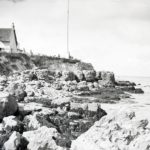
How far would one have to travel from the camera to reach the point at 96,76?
5297 centimetres

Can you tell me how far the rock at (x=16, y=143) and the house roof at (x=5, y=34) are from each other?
4943 centimetres

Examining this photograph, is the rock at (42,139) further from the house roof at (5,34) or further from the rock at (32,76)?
the house roof at (5,34)

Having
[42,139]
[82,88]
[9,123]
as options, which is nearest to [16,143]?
[42,139]

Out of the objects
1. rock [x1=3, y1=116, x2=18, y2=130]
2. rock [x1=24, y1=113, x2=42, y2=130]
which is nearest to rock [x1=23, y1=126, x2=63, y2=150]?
rock [x1=3, y1=116, x2=18, y2=130]

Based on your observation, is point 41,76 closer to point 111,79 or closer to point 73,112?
point 111,79

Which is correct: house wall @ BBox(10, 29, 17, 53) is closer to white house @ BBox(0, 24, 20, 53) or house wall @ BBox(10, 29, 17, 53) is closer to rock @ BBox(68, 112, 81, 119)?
white house @ BBox(0, 24, 20, 53)

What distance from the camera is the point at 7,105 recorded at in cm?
1722

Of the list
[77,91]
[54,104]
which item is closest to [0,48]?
[77,91]

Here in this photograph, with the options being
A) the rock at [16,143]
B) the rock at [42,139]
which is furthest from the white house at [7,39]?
the rock at [16,143]

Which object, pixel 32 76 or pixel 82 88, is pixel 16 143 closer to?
pixel 82 88

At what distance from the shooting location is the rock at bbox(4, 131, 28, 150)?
503 inches

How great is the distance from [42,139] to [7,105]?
15.4ft

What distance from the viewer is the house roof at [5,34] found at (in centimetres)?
6106

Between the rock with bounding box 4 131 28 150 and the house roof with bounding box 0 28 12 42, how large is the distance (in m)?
49.4
